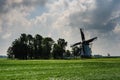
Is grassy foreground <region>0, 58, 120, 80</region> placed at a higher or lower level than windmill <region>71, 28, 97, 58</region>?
lower

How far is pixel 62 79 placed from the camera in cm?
3172

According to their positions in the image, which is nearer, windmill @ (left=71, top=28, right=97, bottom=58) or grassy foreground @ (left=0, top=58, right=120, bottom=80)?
grassy foreground @ (left=0, top=58, right=120, bottom=80)

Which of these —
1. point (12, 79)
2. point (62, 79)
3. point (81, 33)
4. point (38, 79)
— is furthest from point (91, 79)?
point (81, 33)

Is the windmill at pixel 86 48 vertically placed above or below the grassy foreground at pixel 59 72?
above

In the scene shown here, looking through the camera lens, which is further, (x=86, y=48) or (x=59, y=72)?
(x=86, y=48)

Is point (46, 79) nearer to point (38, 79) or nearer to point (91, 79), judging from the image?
point (38, 79)

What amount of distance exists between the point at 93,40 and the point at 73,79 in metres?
158

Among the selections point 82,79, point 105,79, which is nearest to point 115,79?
point 105,79

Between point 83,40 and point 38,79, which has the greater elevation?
point 83,40

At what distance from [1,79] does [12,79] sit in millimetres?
1131

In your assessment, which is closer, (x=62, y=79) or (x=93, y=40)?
(x=62, y=79)

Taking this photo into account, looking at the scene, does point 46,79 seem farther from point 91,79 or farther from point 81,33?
point 81,33

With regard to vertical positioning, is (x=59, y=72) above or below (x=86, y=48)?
below

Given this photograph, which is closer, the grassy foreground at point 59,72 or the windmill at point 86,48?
the grassy foreground at point 59,72
